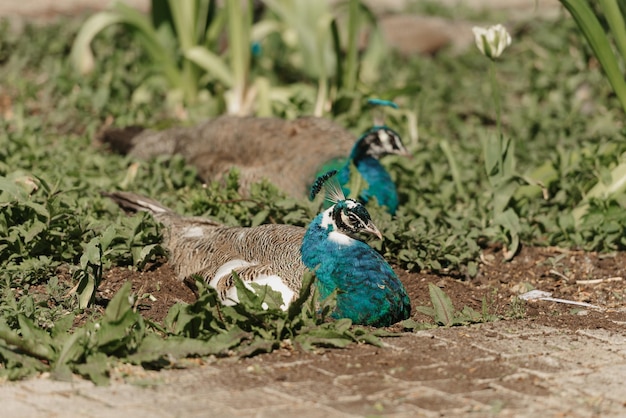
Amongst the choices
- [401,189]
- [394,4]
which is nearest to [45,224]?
[401,189]

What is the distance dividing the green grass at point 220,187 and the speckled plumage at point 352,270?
0.51 feet

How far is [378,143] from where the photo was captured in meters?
6.45

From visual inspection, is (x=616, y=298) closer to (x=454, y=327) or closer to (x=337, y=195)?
(x=454, y=327)

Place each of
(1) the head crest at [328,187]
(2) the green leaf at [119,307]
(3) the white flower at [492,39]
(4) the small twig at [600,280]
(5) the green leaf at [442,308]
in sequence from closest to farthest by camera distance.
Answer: (2) the green leaf at [119,307]
(5) the green leaf at [442,308]
(1) the head crest at [328,187]
(4) the small twig at [600,280]
(3) the white flower at [492,39]

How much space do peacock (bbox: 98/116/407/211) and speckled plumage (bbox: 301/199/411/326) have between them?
1426mm

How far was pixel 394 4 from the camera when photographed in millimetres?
11117

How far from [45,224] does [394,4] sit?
681 cm

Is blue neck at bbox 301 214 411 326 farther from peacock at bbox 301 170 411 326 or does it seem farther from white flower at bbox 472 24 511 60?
white flower at bbox 472 24 511 60

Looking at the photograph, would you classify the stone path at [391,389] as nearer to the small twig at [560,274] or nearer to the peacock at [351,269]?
the peacock at [351,269]

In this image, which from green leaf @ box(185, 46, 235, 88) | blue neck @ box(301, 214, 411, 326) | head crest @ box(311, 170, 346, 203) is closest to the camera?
blue neck @ box(301, 214, 411, 326)

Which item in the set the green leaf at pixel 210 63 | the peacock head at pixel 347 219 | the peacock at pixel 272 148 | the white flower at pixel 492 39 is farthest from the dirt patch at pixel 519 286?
the green leaf at pixel 210 63

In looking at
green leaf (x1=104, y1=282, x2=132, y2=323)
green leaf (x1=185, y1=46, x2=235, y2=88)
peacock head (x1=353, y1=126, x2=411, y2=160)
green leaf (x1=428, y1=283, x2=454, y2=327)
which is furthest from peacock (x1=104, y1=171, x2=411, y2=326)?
green leaf (x1=185, y1=46, x2=235, y2=88)

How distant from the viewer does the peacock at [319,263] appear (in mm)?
4441

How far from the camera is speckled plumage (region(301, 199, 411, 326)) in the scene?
4.43 m
